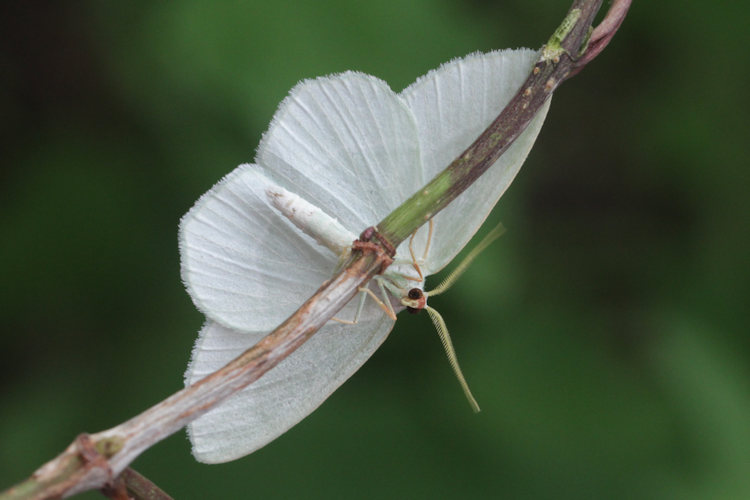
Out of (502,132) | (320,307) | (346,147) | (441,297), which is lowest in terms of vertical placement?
(320,307)

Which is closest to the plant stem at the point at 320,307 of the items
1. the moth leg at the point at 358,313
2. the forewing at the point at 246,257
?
the moth leg at the point at 358,313

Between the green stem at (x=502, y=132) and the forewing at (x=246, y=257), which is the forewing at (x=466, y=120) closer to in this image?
the green stem at (x=502, y=132)

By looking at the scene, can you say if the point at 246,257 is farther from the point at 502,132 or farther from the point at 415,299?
the point at 502,132

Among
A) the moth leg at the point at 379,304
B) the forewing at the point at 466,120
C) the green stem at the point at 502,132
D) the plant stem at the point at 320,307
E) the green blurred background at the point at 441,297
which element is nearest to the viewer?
the plant stem at the point at 320,307

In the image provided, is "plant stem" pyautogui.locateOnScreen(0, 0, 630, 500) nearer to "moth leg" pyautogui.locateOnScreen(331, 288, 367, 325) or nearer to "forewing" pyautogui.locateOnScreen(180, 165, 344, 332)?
"moth leg" pyautogui.locateOnScreen(331, 288, 367, 325)

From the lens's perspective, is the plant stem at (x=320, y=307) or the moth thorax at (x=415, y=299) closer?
the plant stem at (x=320, y=307)

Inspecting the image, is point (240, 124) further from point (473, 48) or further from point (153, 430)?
point (153, 430)

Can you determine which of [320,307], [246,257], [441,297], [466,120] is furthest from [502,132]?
[441,297]

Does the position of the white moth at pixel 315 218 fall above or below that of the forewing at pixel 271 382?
above
